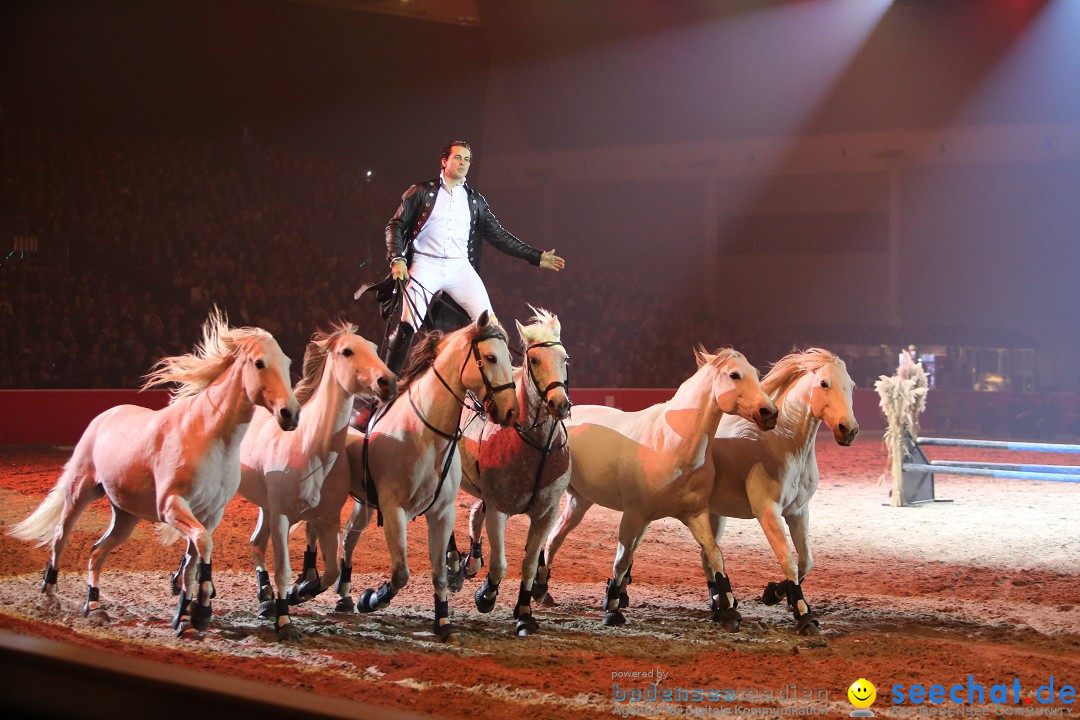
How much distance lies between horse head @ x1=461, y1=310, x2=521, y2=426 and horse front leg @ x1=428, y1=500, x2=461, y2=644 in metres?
0.69

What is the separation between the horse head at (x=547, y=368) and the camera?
17.5 ft

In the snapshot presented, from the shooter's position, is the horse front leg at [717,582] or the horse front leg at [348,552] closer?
the horse front leg at [717,582]

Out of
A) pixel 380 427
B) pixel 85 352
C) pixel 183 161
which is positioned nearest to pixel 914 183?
pixel 183 161

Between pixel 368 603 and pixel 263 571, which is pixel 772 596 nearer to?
pixel 368 603

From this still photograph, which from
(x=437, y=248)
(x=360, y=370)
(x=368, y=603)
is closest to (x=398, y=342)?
(x=437, y=248)

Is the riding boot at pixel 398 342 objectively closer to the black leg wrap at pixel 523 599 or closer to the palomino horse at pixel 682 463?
the palomino horse at pixel 682 463

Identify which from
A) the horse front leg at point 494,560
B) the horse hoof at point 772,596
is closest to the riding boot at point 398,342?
the horse front leg at point 494,560

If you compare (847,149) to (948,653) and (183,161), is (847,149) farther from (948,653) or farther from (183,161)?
(948,653)

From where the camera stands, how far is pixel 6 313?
1470 cm

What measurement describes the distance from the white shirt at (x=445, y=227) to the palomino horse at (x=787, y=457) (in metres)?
2.24

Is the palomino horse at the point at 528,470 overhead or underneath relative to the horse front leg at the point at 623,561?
overhead

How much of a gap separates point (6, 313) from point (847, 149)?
690 inches

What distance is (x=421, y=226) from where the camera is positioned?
6.62 metres

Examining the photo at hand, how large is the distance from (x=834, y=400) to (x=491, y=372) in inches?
89.5
